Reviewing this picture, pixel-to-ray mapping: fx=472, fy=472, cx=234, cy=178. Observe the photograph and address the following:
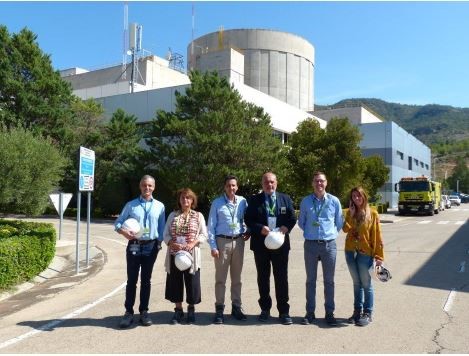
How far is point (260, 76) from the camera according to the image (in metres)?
58.1

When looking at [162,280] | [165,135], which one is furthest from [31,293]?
[165,135]

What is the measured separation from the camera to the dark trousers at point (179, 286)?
20.1 feet

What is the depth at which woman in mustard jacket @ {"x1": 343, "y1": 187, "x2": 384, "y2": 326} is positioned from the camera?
5.93 meters

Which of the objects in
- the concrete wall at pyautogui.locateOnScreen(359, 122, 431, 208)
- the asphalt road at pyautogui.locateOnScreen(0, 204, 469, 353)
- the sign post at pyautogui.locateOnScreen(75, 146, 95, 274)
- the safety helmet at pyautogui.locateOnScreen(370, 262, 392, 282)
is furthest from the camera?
the concrete wall at pyautogui.locateOnScreen(359, 122, 431, 208)

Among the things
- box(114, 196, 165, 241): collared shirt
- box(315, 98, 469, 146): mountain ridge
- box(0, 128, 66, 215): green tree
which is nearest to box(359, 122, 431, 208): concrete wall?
box(0, 128, 66, 215): green tree

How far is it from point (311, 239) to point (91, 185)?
7027 millimetres

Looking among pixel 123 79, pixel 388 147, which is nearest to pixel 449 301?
pixel 123 79

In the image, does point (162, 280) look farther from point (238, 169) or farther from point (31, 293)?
point (238, 169)

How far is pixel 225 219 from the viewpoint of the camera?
6230 mm

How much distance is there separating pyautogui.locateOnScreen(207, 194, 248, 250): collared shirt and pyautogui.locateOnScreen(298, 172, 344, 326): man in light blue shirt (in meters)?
0.85

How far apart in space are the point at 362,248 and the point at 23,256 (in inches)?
268

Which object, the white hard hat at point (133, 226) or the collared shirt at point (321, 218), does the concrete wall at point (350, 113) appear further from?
the white hard hat at point (133, 226)

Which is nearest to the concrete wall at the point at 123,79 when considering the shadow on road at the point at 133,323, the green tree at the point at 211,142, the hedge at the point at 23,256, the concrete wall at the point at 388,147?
the green tree at the point at 211,142

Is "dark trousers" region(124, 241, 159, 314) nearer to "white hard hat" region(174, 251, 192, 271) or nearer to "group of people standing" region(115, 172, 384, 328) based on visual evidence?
"group of people standing" region(115, 172, 384, 328)
